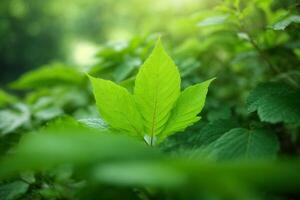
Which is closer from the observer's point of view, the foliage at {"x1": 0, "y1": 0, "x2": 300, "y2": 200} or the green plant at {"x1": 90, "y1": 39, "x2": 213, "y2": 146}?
the foliage at {"x1": 0, "y1": 0, "x2": 300, "y2": 200}

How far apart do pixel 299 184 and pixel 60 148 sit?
25 cm

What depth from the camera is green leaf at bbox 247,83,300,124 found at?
2.14ft

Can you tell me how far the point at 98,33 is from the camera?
11336 millimetres

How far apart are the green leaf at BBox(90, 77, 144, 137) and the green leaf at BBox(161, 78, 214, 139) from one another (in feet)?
0.22

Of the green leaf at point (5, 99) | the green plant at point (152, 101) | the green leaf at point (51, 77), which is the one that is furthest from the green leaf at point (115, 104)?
the green leaf at point (5, 99)

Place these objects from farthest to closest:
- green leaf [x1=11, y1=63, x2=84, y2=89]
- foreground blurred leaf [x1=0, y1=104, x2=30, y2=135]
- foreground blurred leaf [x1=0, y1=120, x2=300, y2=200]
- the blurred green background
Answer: the blurred green background, green leaf [x1=11, y1=63, x2=84, y2=89], foreground blurred leaf [x1=0, y1=104, x2=30, y2=135], foreground blurred leaf [x1=0, y1=120, x2=300, y2=200]

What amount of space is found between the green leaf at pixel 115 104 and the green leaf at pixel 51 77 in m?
0.97

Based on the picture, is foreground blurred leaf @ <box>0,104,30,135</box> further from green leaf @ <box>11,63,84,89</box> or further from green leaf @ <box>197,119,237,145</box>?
green leaf @ <box>197,119,237,145</box>

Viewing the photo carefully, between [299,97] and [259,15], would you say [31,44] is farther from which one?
[299,97]

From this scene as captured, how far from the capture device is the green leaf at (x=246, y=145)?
0.62 m

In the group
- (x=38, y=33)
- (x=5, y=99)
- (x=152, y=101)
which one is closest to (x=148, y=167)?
(x=152, y=101)

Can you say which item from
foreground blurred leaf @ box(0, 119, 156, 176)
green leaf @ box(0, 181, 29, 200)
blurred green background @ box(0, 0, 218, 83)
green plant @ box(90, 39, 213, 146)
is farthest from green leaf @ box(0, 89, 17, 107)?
blurred green background @ box(0, 0, 218, 83)

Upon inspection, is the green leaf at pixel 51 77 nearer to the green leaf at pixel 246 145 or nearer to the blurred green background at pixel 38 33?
the green leaf at pixel 246 145

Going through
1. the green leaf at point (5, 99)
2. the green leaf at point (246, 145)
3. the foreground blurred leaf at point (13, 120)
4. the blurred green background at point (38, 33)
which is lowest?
the green leaf at point (246, 145)
